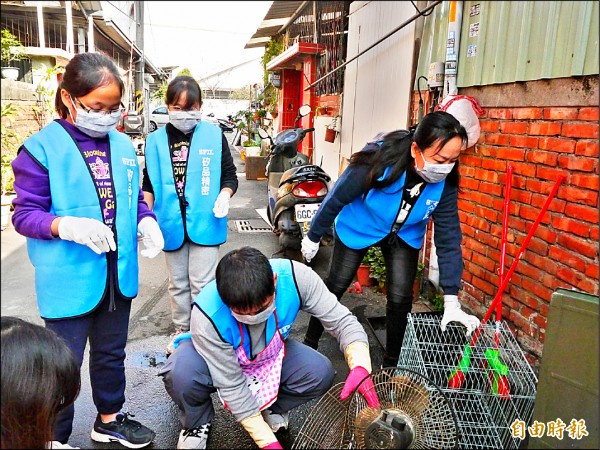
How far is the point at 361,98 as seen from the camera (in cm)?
563

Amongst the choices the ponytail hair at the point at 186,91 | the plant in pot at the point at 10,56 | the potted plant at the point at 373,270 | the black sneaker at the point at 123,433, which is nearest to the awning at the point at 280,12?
the ponytail hair at the point at 186,91

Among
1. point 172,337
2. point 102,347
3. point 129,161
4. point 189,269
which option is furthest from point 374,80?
point 102,347

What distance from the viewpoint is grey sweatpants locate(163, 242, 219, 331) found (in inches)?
116

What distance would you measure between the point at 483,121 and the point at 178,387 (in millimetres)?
2529

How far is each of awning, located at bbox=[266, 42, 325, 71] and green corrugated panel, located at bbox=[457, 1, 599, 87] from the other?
469 cm

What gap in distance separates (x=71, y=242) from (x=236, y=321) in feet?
2.30

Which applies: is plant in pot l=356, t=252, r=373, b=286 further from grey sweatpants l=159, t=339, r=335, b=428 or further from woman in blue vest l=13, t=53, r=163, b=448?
woman in blue vest l=13, t=53, r=163, b=448

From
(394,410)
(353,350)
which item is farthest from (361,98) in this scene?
(394,410)

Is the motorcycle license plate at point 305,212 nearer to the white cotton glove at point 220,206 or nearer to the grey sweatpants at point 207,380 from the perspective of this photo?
the white cotton glove at point 220,206

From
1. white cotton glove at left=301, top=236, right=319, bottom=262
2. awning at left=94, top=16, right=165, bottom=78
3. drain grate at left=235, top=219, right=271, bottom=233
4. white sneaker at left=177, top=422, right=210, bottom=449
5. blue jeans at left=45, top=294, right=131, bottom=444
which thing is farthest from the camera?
drain grate at left=235, top=219, right=271, bottom=233

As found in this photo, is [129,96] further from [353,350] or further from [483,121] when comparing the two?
[483,121]

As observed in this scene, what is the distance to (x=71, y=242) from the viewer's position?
1.92 metres

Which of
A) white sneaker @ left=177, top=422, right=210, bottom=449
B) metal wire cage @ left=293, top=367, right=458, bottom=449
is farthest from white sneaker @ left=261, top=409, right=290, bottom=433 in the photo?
metal wire cage @ left=293, top=367, right=458, bottom=449

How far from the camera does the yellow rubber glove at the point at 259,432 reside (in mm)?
1862
